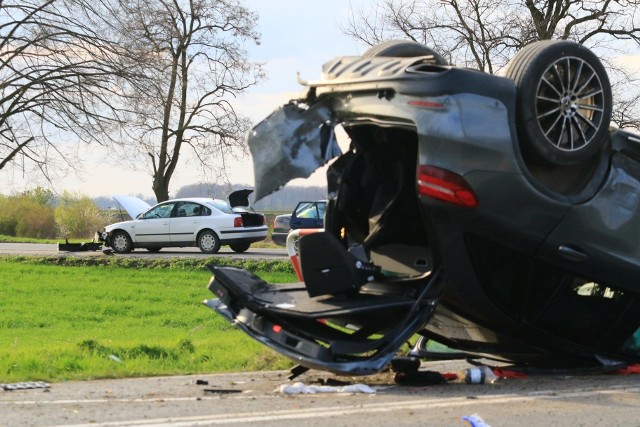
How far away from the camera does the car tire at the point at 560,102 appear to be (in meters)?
6.44

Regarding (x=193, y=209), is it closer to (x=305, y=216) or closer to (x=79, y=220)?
(x=305, y=216)

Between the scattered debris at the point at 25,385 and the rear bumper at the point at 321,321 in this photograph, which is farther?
the scattered debris at the point at 25,385

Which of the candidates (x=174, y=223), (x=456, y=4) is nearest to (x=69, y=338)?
(x=174, y=223)

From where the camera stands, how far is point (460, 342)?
7.59 metres

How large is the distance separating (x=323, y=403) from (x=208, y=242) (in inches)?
791

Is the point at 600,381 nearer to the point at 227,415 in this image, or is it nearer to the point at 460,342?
the point at 460,342

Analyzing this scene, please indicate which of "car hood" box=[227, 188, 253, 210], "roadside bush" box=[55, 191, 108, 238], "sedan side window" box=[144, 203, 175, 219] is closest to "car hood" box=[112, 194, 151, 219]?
"sedan side window" box=[144, 203, 175, 219]

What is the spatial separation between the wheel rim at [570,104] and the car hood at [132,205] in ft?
71.9

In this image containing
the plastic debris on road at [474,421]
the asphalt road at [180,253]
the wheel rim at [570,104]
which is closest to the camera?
the plastic debris on road at [474,421]

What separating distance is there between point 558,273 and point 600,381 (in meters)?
0.93

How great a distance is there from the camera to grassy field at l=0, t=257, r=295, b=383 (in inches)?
323

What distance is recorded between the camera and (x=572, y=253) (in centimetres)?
670

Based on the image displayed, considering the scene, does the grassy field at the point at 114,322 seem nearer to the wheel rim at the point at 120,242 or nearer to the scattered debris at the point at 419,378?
the scattered debris at the point at 419,378

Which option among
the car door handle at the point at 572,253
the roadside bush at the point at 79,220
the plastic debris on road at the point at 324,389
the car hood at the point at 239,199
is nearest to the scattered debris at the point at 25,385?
the plastic debris on road at the point at 324,389
